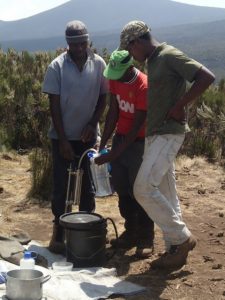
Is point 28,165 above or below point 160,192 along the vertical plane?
below

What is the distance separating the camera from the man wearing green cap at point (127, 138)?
4.82m

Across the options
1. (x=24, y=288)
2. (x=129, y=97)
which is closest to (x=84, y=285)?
(x=24, y=288)

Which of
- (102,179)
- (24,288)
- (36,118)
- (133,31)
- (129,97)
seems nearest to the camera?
(24,288)

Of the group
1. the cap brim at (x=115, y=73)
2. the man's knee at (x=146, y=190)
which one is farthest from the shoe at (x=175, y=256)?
the cap brim at (x=115, y=73)

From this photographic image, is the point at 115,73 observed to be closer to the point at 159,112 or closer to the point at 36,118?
the point at 159,112

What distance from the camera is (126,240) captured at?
17.7 feet

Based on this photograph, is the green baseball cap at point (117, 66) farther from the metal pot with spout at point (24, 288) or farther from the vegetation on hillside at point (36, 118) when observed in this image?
the vegetation on hillside at point (36, 118)

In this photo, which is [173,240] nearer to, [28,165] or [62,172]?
[62,172]

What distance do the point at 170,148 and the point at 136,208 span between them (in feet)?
3.03

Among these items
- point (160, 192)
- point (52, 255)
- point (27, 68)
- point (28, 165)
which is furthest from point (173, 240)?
point (27, 68)

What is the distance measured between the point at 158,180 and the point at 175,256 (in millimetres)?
618

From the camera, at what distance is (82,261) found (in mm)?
4938

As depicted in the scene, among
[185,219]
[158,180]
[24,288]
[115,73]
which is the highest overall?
[115,73]

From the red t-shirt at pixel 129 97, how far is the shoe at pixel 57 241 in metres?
0.94
